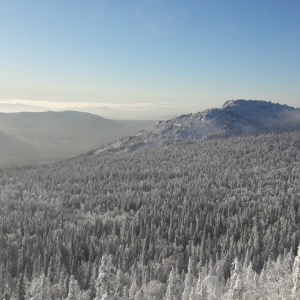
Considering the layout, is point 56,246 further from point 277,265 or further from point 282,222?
point 282,222

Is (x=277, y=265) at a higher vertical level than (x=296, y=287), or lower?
lower

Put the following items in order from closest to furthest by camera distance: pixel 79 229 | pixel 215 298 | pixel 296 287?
1. pixel 296 287
2. pixel 215 298
3. pixel 79 229

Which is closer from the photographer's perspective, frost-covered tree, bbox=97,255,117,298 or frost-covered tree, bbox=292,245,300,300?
frost-covered tree, bbox=97,255,117,298

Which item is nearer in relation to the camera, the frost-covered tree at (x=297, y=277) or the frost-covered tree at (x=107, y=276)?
the frost-covered tree at (x=107, y=276)

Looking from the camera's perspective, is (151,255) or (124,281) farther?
(151,255)

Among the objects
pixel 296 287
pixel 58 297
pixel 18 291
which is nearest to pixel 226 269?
pixel 58 297

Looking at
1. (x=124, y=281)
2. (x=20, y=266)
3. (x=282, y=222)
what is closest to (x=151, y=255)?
(x=124, y=281)

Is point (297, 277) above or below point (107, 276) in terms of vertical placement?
above

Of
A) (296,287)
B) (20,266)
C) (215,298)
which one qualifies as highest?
(296,287)

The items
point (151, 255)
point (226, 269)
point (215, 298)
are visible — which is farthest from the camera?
point (151, 255)

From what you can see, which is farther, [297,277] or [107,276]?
[297,277]
